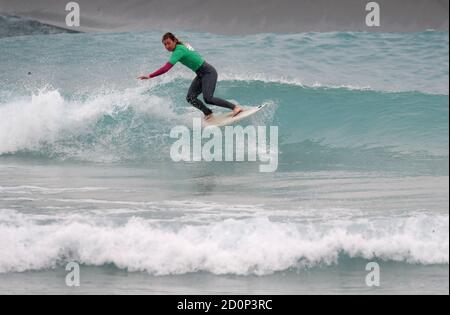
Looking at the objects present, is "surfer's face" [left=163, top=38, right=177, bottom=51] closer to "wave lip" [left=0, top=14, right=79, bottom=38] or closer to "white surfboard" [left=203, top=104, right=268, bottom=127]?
"white surfboard" [left=203, top=104, right=268, bottom=127]

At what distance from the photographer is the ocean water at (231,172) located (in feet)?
19.3

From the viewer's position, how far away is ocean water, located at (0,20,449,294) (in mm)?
5879

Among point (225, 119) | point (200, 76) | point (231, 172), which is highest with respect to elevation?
point (200, 76)

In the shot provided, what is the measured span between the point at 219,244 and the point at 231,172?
180 cm

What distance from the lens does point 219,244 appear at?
6.03 meters

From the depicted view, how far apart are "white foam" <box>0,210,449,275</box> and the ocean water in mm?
12

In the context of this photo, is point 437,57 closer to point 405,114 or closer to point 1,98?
point 405,114

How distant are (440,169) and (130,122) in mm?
3417

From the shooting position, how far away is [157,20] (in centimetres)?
801

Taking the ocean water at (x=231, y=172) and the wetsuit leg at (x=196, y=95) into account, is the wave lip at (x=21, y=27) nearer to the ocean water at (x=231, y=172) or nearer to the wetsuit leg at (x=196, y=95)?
the ocean water at (x=231, y=172)

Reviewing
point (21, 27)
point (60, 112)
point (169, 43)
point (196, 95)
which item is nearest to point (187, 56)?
point (169, 43)

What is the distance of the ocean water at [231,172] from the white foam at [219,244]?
1 centimetres

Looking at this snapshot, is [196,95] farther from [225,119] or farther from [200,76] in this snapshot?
[225,119]

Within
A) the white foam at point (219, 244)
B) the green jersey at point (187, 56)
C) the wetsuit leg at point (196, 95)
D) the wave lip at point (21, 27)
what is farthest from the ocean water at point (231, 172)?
the green jersey at point (187, 56)
